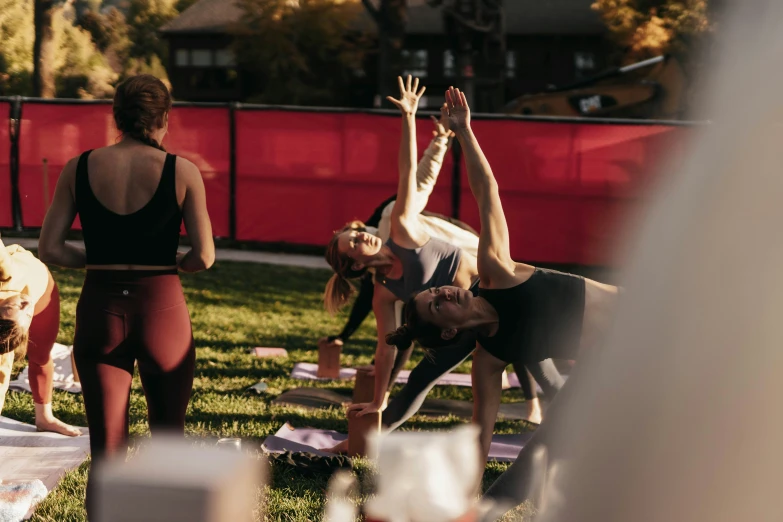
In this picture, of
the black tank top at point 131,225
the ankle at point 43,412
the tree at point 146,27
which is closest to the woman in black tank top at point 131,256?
the black tank top at point 131,225

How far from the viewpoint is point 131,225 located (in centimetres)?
344

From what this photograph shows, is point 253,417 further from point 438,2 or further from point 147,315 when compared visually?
point 438,2

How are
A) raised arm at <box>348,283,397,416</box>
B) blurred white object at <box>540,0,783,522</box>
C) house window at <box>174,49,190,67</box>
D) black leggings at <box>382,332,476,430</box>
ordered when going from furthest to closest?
house window at <box>174,49,190,67</box> < raised arm at <box>348,283,397,416</box> < black leggings at <box>382,332,476,430</box> < blurred white object at <box>540,0,783,522</box>

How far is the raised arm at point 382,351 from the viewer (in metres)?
5.62

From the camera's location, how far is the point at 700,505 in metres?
1.44

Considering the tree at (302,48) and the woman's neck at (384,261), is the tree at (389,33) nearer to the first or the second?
the tree at (302,48)

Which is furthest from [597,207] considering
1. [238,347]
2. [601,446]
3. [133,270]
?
[601,446]

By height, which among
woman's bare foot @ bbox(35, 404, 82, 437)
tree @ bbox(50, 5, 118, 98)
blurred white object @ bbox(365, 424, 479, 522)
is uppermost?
tree @ bbox(50, 5, 118, 98)

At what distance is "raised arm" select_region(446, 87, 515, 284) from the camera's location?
3.69 meters

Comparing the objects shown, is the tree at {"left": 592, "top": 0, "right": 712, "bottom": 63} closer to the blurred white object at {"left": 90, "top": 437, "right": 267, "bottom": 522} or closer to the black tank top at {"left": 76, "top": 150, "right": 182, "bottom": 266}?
the black tank top at {"left": 76, "top": 150, "right": 182, "bottom": 266}

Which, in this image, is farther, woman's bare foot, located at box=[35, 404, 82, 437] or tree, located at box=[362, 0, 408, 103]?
tree, located at box=[362, 0, 408, 103]

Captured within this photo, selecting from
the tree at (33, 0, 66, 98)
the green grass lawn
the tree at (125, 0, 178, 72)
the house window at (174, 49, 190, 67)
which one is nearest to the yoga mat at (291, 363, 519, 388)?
the green grass lawn

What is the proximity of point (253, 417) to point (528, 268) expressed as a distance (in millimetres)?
3147

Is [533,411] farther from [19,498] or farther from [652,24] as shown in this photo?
[652,24]
